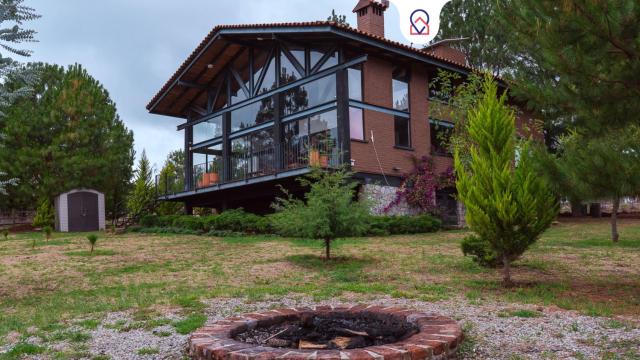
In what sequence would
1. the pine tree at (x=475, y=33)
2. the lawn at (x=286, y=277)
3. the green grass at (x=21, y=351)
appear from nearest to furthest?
the green grass at (x=21, y=351)
the lawn at (x=286, y=277)
the pine tree at (x=475, y=33)

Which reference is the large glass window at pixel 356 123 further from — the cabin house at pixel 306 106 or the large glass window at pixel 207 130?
the large glass window at pixel 207 130

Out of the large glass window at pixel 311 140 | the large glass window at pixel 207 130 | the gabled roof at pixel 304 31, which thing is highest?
the gabled roof at pixel 304 31

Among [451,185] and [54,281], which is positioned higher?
[451,185]

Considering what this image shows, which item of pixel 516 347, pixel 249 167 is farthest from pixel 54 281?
pixel 249 167

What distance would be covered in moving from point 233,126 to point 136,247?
9324 mm

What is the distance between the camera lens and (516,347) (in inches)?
195

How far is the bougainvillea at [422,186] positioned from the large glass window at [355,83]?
10.7 feet

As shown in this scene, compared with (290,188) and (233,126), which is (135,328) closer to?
(290,188)

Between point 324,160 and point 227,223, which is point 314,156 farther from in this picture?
point 227,223

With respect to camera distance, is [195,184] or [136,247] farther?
[195,184]

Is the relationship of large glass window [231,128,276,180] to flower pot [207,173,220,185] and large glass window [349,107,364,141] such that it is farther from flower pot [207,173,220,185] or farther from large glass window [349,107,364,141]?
large glass window [349,107,364,141]

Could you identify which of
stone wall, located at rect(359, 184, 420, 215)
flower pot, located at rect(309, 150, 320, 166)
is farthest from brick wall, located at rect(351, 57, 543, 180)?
flower pot, located at rect(309, 150, 320, 166)

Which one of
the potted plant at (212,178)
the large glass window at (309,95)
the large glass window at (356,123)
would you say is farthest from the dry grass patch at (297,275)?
the potted plant at (212,178)

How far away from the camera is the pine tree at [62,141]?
2436 cm
